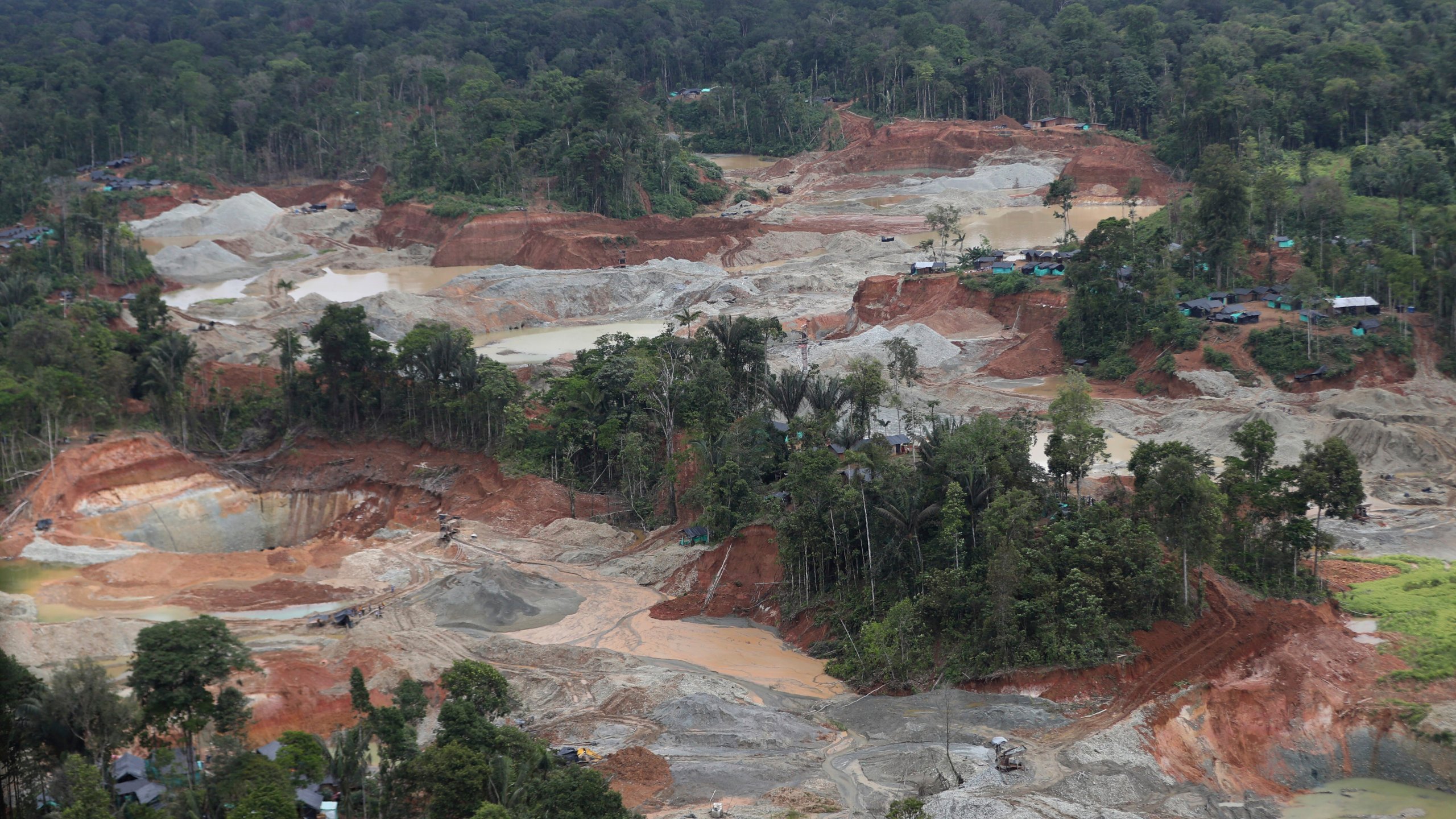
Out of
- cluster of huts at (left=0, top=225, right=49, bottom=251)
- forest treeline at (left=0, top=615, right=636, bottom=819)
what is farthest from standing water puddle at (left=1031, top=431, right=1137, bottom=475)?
cluster of huts at (left=0, top=225, right=49, bottom=251)

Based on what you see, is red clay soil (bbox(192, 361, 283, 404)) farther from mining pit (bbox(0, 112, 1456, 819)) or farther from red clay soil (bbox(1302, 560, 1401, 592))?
red clay soil (bbox(1302, 560, 1401, 592))

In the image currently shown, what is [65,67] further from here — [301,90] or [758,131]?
[758,131]

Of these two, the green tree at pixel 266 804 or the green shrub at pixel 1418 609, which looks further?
the green shrub at pixel 1418 609

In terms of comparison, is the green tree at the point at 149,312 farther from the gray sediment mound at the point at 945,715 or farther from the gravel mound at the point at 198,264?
the gray sediment mound at the point at 945,715

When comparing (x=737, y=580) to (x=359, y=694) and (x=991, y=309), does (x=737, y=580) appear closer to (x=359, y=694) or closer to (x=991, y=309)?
(x=359, y=694)

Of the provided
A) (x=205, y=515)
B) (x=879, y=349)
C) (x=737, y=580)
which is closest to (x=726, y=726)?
(x=737, y=580)

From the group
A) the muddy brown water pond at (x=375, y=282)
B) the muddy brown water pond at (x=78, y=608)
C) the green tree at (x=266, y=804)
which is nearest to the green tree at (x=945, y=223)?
the muddy brown water pond at (x=375, y=282)

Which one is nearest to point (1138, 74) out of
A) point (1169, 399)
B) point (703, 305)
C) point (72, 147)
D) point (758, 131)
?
point (758, 131)
